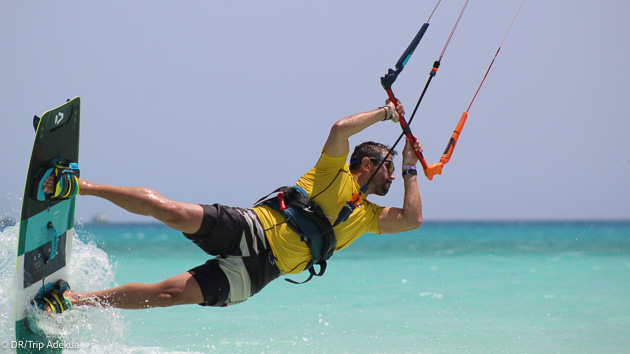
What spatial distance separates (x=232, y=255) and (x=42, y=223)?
138 cm

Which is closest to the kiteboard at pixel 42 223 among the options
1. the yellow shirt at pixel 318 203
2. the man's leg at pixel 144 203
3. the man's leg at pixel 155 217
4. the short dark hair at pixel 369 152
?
the man's leg at pixel 155 217

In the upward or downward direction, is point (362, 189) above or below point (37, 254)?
above

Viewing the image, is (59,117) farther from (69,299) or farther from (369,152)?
(369,152)

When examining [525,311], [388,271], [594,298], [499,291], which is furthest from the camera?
[388,271]

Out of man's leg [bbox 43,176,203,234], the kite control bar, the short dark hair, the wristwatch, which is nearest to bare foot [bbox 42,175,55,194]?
man's leg [bbox 43,176,203,234]

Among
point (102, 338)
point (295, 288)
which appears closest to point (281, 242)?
point (102, 338)

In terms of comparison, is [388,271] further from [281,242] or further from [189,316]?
[281,242]

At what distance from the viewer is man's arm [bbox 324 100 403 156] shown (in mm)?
4070

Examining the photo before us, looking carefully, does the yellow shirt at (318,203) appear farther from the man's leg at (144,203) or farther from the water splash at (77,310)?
the water splash at (77,310)

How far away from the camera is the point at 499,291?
1055 cm

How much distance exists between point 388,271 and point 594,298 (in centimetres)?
509

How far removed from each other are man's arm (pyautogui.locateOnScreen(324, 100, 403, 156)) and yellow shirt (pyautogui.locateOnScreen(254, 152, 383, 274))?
0.17 feet

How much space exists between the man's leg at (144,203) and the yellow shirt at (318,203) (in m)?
0.57

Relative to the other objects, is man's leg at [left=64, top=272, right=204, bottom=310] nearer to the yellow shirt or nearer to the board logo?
the yellow shirt
